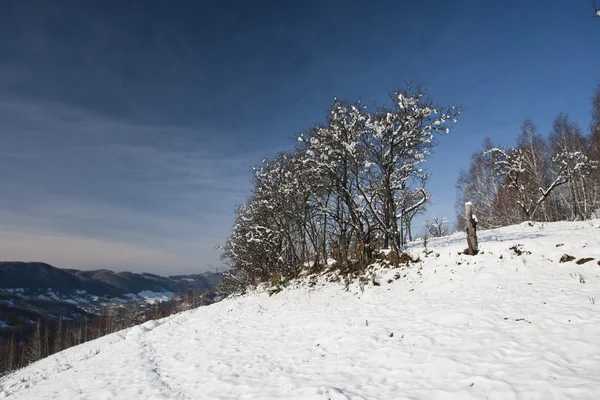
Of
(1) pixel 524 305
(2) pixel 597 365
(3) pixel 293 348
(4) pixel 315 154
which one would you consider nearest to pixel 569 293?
(1) pixel 524 305

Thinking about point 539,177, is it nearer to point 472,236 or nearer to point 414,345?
Answer: point 472,236

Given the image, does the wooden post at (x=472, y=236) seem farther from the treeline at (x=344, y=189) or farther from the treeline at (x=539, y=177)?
the treeline at (x=539, y=177)

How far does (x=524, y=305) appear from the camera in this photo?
883cm

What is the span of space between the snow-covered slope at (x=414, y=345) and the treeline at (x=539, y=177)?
653 inches

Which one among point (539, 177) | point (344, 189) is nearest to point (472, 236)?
point (344, 189)

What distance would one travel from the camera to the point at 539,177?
30.9 meters

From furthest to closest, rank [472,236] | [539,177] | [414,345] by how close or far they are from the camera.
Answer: [539,177] → [472,236] → [414,345]

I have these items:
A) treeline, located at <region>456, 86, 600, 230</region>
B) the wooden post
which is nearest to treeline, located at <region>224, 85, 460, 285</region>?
the wooden post

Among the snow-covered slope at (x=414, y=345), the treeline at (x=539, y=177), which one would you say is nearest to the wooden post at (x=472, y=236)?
the snow-covered slope at (x=414, y=345)

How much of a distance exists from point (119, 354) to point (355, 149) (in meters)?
15.1

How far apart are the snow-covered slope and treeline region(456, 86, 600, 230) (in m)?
16.6

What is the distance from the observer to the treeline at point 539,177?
1051 inches

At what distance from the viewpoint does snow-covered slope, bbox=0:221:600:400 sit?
236 inches

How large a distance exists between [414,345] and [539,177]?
31.3 meters
